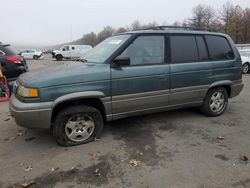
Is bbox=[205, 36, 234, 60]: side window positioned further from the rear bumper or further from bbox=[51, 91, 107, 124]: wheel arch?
bbox=[51, 91, 107, 124]: wheel arch

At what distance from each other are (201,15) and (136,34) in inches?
2479

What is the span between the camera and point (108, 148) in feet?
12.9

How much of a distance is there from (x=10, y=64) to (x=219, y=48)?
587 cm

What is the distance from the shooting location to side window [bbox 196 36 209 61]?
16.2ft

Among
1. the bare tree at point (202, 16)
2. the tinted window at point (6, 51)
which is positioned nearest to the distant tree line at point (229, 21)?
the bare tree at point (202, 16)

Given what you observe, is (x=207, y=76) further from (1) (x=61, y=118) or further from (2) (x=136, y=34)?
(1) (x=61, y=118)

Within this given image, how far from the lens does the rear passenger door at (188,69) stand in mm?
4605

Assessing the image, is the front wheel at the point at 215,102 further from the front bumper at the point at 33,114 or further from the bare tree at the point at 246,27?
the bare tree at the point at 246,27

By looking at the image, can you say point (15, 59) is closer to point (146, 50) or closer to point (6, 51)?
point (6, 51)

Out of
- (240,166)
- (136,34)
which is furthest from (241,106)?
(136,34)

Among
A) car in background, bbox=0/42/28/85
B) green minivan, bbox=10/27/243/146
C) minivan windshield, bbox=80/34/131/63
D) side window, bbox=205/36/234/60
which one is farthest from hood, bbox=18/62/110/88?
car in background, bbox=0/42/28/85

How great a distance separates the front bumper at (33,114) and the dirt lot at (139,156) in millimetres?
518

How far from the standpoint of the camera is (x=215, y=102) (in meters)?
5.42

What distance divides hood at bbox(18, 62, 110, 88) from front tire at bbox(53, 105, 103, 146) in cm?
48
